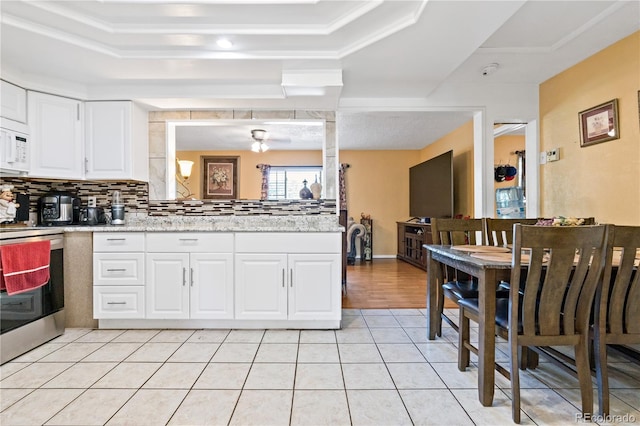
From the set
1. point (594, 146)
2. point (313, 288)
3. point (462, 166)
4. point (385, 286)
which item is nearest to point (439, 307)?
point (313, 288)

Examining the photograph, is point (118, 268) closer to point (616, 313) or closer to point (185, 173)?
point (185, 173)

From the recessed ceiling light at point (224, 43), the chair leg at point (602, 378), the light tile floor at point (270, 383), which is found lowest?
the light tile floor at point (270, 383)

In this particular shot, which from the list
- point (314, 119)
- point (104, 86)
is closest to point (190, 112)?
point (104, 86)

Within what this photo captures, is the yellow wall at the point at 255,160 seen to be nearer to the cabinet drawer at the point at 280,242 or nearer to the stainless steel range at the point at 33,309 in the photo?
the cabinet drawer at the point at 280,242

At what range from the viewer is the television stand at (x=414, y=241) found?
17.1 feet

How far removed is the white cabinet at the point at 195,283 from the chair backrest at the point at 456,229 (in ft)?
5.57

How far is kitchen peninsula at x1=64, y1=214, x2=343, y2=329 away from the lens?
8.58ft

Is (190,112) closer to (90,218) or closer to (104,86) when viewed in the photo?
(104,86)

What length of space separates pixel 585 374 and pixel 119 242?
3.18 m

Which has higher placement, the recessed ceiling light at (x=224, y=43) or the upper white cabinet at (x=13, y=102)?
the recessed ceiling light at (x=224, y=43)

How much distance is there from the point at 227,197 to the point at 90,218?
125 cm

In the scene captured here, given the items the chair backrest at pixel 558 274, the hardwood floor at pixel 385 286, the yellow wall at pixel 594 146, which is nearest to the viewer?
the chair backrest at pixel 558 274

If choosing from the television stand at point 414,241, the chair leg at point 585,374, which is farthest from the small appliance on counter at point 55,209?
the television stand at point 414,241

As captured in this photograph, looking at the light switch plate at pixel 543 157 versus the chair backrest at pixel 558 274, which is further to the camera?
the light switch plate at pixel 543 157
